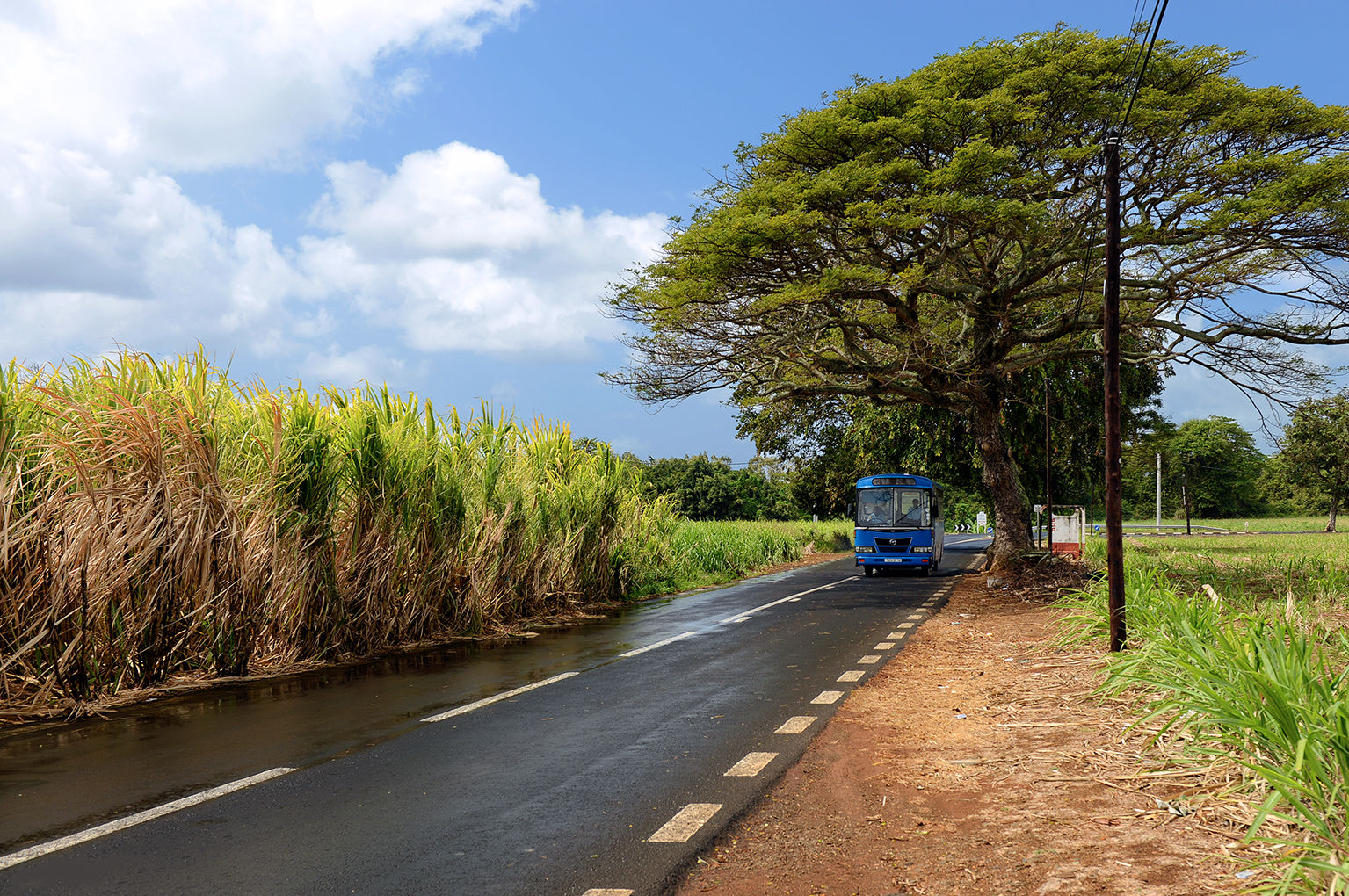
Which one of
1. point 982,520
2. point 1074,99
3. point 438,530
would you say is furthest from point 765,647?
point 982,520

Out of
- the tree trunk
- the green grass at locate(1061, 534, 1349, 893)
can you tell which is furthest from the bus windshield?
the green grass at locate(1061, 534, 1349, 893)

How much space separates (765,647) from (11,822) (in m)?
8.26

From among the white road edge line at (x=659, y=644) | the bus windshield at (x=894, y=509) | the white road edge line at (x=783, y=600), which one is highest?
the bus windshield at (x=894, y=509)

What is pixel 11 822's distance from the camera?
15.5 ft

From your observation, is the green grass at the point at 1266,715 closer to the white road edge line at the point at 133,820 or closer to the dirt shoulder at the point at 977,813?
the dirt shoulder at the point at 977,813

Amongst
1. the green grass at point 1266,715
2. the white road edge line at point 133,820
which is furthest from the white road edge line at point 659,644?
the white road edge line at point 133,820

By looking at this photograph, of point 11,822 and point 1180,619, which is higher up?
point 1180,619

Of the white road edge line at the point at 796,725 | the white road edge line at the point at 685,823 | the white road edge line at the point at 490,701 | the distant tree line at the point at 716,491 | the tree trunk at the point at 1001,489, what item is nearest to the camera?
the white road edge line at the point at 685,823

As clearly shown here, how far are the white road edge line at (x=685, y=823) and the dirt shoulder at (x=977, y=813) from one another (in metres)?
0.20

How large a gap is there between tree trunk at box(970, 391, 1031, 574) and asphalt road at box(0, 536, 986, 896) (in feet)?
43.6

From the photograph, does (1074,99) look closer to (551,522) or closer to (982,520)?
(551,522)

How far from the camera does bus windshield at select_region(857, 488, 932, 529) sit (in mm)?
28125

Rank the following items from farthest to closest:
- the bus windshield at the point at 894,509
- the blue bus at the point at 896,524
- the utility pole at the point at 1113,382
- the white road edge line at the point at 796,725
Answer: the bus windshield at the point at 894,509 → the blue bus at the point at 896,524 → the utility pole at the point at 1113,382 → the white road edge line at the point at 796,725

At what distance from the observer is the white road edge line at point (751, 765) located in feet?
18.5
